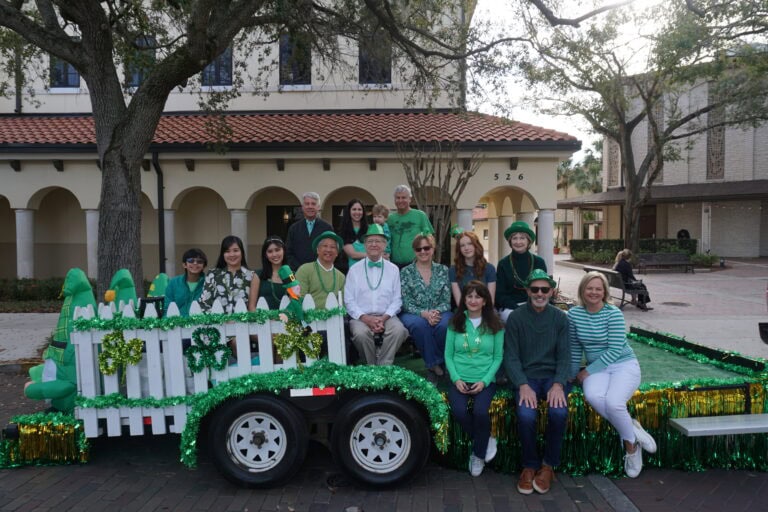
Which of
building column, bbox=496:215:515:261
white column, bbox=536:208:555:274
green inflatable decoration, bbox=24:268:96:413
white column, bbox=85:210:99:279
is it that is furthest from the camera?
building column, bbox=496:215:515:261

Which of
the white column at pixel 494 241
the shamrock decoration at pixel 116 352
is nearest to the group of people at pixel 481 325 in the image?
the shamrock decoration at pixel 116 352

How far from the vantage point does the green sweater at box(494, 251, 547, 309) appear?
17.3ft

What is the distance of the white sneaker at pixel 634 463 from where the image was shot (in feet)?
12.9

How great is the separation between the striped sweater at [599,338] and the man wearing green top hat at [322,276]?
203 centimetres

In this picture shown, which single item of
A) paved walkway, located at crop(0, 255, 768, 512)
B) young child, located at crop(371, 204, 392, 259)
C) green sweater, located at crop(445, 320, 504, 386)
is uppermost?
young child, located at crop(371, 204, 392, 259)

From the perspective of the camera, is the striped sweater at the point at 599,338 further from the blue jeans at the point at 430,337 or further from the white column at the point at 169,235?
the white column at the point at 169,235

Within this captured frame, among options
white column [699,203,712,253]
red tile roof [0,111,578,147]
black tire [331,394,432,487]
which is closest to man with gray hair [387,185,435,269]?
black tire [331,394,432,487]

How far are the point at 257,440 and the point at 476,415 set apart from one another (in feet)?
5.12

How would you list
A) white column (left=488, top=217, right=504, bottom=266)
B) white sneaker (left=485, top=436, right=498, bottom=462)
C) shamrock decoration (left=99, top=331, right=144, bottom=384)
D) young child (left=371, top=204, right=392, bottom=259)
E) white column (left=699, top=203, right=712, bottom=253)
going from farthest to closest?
white column (left=699, top=203, right=712, bottom=253)
white column (left=488, top=217, right=504, bottom=266)
young child (left=371, top=204, right=392, bottom=259)
white sneaker (left=485, top=436, right=498, bottom=462)
shamrock decoration (left=99, top=331, right=144, bottom=384)

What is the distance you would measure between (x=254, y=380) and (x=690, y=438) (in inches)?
131

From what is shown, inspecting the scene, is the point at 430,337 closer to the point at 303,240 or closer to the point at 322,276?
the point at 322,276

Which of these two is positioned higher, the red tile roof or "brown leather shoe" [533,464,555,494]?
the red tile roof

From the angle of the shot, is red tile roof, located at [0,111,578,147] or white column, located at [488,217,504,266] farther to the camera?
white column, located at [488,217,504,266]

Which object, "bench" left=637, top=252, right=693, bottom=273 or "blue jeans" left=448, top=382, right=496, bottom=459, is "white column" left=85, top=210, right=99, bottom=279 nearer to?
"blue jeans" left=448, top=382, right=496, bottom=459
